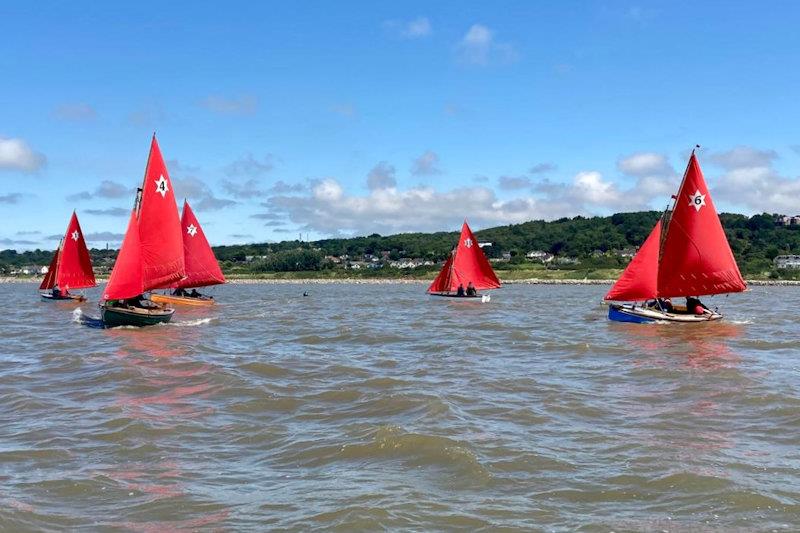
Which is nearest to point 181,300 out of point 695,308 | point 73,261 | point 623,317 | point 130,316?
point 73,261

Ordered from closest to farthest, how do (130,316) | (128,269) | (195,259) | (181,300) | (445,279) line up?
(128,269) → (130,316) → (181,300) → (195,259) → (445,279)

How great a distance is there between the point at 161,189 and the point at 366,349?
1490 centimetres

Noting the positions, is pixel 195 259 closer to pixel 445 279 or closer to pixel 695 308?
pixel 445 279

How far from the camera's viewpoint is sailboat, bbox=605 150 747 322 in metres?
35.2

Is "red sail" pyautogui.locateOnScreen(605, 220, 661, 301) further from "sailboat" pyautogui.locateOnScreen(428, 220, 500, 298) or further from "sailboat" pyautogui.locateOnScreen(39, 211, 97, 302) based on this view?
"sailboat" pyautogui.locateOnScreen(39, 211, 97, 302)

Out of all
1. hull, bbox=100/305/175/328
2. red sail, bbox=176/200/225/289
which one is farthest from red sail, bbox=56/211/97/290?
hull, bbox=100/305/175/328

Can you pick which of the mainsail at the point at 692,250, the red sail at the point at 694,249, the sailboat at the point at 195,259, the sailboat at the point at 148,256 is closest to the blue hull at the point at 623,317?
the mainsail at the point at 692,250

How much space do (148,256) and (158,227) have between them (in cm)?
145

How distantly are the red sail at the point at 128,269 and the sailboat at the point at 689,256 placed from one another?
2271cm

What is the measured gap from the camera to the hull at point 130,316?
32875 millimetres

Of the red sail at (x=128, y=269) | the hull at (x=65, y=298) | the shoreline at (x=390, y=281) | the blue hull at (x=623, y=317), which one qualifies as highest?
the red sail at (x=128, y=269)

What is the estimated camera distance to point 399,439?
471 inches

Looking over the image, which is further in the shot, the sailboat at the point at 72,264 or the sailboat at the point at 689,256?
the sailboat at the point at 72,264

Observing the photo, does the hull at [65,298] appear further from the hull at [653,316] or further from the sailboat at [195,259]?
the hull at [653,316]
